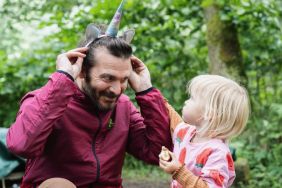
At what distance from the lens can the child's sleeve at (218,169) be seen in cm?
239

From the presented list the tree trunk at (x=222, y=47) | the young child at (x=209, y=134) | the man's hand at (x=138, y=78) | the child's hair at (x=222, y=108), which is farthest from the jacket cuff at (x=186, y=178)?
the tree trunk at (x=222, y=47)

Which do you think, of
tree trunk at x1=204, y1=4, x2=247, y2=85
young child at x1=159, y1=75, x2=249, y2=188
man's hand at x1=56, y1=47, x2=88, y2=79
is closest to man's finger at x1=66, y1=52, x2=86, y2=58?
man's hand at x1=56, y1=47, x2=88, y2=79

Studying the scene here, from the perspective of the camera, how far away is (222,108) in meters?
2.52

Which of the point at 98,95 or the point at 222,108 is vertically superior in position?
the point at 98,95

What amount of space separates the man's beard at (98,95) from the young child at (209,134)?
39cm

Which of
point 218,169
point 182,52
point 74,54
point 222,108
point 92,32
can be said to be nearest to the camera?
point 218,169

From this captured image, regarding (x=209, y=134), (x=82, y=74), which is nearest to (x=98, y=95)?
(x=82, y=74)

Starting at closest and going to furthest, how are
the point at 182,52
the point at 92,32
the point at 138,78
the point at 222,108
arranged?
the point at 222,108 → the point at 92,32 → the point at 138,78 → the point at 182,52

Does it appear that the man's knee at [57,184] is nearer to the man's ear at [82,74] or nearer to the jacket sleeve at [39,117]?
the jacket sleeve at [39,117]

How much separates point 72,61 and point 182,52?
4.47 metres

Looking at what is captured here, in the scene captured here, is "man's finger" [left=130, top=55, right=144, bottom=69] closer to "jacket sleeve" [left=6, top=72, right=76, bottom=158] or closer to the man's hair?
the man's hair

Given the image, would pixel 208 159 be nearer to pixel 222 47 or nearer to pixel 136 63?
pixel 136 63

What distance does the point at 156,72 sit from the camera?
7.01 metres

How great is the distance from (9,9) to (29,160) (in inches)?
253
